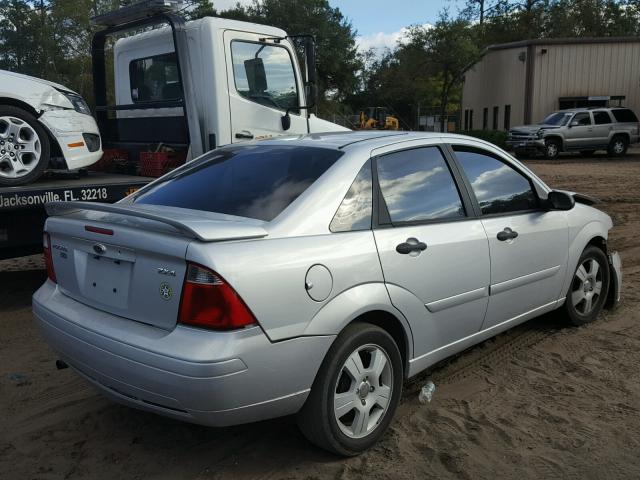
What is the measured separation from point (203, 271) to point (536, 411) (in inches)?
86.8

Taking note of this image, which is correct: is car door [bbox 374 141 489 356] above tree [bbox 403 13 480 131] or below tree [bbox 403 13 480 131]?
below

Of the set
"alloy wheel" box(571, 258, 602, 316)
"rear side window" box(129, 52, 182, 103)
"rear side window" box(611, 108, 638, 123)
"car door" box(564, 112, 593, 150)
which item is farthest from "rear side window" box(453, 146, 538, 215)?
"rear side window" box(611, 108, 638, 123)

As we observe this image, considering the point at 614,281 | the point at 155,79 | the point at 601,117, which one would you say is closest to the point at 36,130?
the point at 155,79

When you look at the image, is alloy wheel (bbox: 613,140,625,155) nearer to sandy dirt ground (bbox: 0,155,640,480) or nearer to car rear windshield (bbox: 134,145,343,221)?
sandy dirt ground (bbox: 0,155,640,480)

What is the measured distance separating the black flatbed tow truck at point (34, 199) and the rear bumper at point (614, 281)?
4.33 meters

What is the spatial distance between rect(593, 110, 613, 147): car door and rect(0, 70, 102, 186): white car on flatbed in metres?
21.8

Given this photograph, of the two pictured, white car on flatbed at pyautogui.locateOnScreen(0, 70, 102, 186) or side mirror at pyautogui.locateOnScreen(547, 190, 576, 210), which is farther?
white car on flatbed at pyautogui.locateOnScreen(0, 70, 102, 186)

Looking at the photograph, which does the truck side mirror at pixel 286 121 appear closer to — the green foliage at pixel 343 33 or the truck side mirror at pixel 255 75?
the truck side mirror at pixel 255 75

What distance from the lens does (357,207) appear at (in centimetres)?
328

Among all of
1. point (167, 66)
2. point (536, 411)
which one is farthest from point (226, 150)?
point (167, 66)

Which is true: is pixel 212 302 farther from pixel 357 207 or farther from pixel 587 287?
pixel 587 287

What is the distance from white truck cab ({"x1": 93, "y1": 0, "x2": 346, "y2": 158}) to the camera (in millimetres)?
6613

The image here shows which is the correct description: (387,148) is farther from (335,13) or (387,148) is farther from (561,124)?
(335,13)

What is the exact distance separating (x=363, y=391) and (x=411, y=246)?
80 cm
